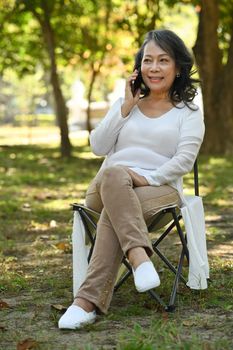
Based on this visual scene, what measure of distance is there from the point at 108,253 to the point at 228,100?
12.6 meters

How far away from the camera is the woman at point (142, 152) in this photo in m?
3.89

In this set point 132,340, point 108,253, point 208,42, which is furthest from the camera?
point 208,42

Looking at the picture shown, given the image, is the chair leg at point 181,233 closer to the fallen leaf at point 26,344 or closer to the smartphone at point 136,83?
the smartphone at point 136,83

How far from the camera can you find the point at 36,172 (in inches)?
516

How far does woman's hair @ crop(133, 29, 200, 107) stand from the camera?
14.4 feet

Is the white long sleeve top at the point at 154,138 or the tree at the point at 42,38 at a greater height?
the white long sleeve top at the point at 154,138

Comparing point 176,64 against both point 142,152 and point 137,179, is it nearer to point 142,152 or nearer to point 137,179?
point 142,152

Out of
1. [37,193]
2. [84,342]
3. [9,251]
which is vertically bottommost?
[37,193]

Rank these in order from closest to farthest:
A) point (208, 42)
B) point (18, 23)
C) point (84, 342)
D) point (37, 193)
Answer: point (84, 342) → point (37, 193) → point (208, 42) → point (18, 23)

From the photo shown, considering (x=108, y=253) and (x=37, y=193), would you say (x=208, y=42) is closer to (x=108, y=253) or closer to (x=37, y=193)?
(x=37, y=193)

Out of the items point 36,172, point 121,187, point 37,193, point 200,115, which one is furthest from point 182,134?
point 36,172

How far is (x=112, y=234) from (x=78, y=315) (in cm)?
44

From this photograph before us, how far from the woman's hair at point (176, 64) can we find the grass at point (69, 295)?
1122mm

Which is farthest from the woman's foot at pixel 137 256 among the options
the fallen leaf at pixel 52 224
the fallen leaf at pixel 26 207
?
the fallen leaf at pixel 26 207
